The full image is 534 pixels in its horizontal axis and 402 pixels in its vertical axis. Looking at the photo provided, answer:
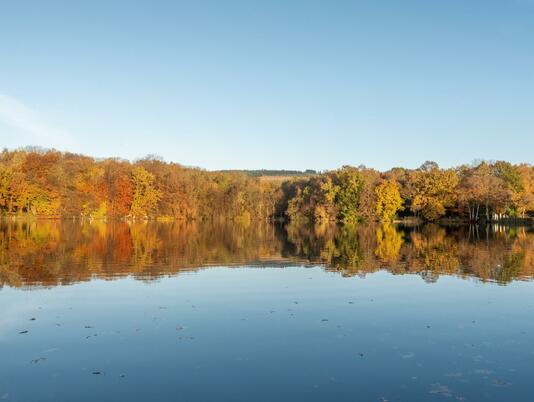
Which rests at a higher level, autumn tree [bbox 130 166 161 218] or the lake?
autumn tree [bbox 130 166 161 218]

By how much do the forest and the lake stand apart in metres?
74.9

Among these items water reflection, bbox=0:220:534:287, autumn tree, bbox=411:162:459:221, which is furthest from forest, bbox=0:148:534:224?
water reflection, bbox=0:220:534:287

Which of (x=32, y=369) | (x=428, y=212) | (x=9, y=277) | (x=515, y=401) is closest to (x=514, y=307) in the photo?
(x=515, y=401)

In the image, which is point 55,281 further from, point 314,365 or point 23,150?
point 23,150

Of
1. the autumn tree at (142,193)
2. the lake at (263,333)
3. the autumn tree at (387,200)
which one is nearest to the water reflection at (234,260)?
the lake at (263,333)

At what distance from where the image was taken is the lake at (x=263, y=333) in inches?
372

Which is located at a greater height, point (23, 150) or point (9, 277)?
point (23, 150)

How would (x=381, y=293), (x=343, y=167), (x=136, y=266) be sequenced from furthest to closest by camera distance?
(x=343, y=167) → (x=136, y=266) → (x=381, y=293)

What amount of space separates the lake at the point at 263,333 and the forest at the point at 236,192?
74899mm

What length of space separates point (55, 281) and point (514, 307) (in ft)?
58.3

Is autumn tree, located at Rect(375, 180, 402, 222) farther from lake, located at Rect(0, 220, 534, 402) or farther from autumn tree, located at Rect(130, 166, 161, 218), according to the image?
lake, located at Rect(0, 220, 534, 402)

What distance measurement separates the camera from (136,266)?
86.5ft

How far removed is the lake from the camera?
372 inches

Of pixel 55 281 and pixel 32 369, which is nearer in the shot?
pixel 32 369
